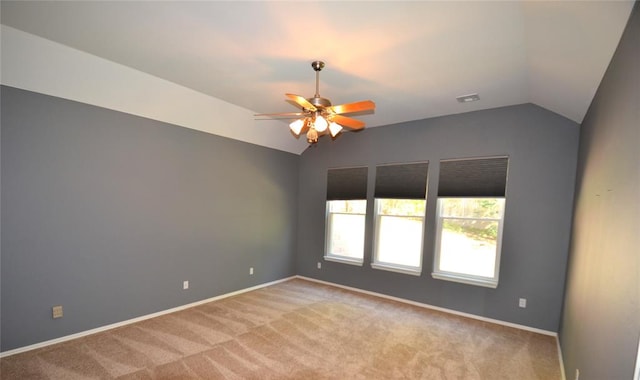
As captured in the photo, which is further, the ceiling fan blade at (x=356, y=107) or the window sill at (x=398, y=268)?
the window sill at (x=398, y=268)

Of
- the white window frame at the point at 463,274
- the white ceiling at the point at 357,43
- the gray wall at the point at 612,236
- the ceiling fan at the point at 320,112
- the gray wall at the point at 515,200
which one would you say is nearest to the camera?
the gray wall at the point at 612,236

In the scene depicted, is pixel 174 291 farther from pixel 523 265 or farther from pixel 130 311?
pixel 523 265

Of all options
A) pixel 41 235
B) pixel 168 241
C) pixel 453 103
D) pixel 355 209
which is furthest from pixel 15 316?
pixel 453 103

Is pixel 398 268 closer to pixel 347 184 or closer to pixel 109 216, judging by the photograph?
pixel 347 184

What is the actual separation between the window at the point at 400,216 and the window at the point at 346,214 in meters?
0.33

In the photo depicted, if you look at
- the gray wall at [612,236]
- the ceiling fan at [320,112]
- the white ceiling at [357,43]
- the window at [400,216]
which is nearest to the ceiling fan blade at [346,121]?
the ceiling fan at [320,112]

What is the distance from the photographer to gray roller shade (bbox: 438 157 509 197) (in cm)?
376

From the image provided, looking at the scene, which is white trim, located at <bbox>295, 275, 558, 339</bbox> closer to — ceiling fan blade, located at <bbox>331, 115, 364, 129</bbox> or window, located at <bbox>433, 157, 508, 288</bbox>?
window, located at <bbox>433, 157, 508, 288</bbox>

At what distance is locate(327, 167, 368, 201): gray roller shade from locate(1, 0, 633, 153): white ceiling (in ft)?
6.32

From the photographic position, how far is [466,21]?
6.47ft

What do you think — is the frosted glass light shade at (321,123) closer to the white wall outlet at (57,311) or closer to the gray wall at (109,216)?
the gray wall at (109,216)

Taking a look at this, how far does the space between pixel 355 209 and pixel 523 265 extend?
8.87 ft

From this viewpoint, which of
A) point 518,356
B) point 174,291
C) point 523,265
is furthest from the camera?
point 174,291

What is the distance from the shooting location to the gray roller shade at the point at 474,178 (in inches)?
148
